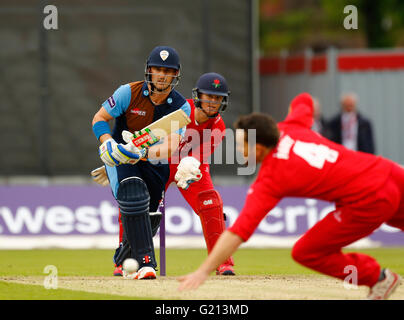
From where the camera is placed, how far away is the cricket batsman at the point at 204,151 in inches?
360

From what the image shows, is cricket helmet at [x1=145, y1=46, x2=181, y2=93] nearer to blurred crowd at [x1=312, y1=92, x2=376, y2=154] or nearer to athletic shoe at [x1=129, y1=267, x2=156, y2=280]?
athletic shoe at [x1=129, y1=267, x2=156, y2=280]

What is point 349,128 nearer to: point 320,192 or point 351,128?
point 351,128

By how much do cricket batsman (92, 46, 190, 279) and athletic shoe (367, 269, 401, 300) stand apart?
2.22 meters

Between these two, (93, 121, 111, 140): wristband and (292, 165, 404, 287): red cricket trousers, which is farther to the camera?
(93, 121, 111, 140): wristband

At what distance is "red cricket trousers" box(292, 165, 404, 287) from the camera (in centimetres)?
689

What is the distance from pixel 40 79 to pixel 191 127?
682 cm

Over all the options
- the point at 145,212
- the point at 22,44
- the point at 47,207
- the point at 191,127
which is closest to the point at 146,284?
→ the point at 145,212

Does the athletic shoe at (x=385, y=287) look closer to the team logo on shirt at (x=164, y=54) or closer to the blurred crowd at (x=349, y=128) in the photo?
the team logo on shirt at (x=164, y=54)

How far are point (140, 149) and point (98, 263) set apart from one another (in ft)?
11.2

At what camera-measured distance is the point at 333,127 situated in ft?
49.0

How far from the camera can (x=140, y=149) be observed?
8406 mm

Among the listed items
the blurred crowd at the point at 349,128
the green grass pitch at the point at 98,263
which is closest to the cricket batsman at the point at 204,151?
the green grass pitch at the point at 98,263

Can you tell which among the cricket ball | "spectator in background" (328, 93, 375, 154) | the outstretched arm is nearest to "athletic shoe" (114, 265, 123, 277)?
the cricket ball

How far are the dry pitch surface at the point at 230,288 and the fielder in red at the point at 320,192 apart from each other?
0.54 metres
